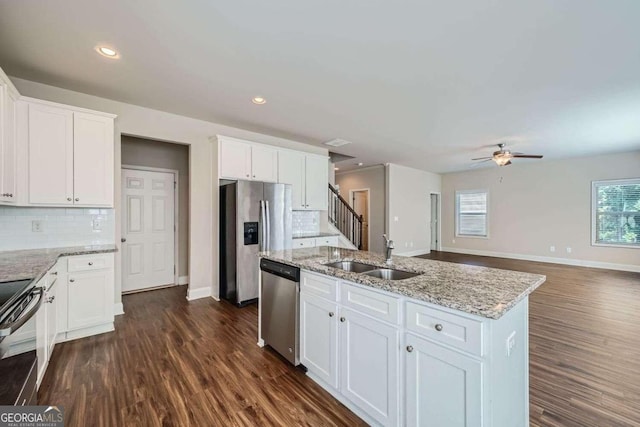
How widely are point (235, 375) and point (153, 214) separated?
11.5 ft

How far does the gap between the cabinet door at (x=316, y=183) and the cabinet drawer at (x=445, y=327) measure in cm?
406

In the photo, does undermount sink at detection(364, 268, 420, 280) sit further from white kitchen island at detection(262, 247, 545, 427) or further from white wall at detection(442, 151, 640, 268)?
white wall at detection(442, 151, 640, 268)

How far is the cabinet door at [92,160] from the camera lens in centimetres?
299

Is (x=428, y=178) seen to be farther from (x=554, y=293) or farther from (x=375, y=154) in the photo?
(x=554, y=293)

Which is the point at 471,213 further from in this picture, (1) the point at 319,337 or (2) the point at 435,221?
(1) the point at 319,337

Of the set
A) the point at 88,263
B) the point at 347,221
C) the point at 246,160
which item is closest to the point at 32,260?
the point at 88,263

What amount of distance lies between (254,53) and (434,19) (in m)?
1.47

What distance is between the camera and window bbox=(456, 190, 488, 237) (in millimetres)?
8602

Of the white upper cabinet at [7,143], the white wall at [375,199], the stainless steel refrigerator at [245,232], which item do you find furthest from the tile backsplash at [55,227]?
the white wall at [375,199]

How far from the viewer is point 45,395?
6.51ft

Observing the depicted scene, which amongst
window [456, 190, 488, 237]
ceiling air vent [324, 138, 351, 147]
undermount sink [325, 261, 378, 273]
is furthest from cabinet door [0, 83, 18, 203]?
window [456, 190, 488, 237]

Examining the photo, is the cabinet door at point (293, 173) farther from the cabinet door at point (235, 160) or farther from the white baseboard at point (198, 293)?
the white baseboard at point (198, 293)

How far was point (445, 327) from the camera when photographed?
1331mm

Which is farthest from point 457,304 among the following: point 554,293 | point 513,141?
point 513,141
